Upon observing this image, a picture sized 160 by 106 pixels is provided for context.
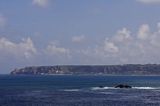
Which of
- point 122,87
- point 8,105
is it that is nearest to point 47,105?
point 8,105

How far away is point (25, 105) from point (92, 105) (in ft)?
46.7

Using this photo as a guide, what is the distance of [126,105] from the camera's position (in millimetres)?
102250

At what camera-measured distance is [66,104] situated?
340ft

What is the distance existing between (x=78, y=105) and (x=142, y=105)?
45.2ft

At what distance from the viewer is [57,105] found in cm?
10069

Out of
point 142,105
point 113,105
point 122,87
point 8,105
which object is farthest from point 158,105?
point 122,87

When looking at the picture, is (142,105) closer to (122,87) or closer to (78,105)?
(78,105)

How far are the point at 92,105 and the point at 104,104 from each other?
11.8ft

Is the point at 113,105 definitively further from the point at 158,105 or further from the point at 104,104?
the point at 158,105

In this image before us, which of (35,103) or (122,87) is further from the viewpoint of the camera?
(122,87)

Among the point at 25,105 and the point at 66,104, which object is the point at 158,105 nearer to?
the point at 66,104

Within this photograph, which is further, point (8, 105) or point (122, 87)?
point (122, 87)

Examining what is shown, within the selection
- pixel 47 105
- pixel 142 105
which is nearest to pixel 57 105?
→ pixel 47 105

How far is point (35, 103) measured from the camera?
105m
